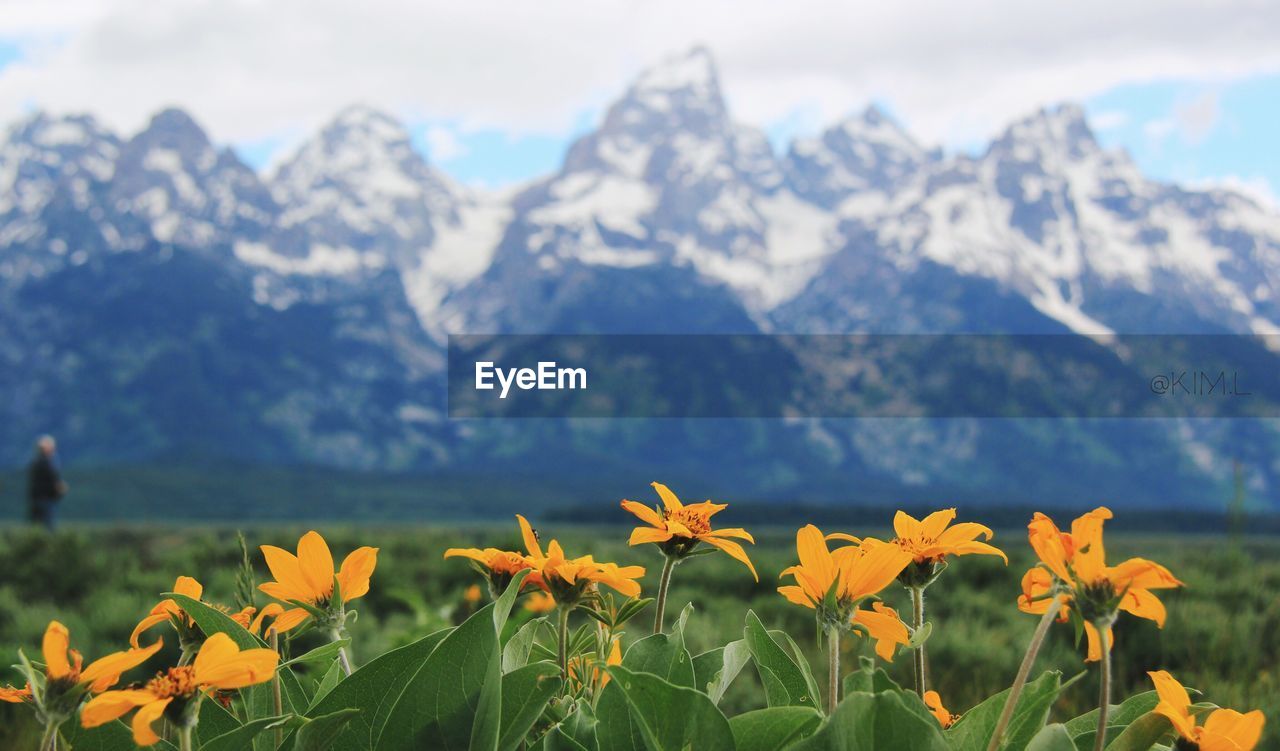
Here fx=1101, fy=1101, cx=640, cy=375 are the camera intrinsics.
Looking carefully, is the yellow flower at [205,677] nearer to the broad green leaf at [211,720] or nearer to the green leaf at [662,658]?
the broad green leaf at [211,720]

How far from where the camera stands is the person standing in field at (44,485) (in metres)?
18.7

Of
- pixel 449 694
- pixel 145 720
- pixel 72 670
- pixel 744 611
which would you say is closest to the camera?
pixel 145 720

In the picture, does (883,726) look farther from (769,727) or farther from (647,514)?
(647,514)

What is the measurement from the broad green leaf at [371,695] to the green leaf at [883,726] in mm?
510

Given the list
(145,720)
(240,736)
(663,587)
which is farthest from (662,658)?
(145,720)

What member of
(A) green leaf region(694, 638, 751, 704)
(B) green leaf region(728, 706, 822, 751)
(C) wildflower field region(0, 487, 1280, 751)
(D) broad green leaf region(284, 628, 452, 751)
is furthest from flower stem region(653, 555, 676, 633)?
(D) broad green leaf region(284, 628, 452, 751)

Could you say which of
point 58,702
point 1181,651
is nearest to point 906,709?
point 58,702

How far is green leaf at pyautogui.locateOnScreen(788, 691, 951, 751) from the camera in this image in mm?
1174

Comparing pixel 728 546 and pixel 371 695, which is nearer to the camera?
pixel 371 695

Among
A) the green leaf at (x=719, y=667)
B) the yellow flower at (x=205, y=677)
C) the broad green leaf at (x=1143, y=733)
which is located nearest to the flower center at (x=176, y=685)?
the yellow flower at (x=205, y=677)

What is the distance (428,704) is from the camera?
4.36 feet

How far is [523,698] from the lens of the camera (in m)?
1.36

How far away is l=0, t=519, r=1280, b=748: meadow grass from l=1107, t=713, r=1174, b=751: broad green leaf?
5.52 feet

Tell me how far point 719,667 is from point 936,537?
435 millimetres
